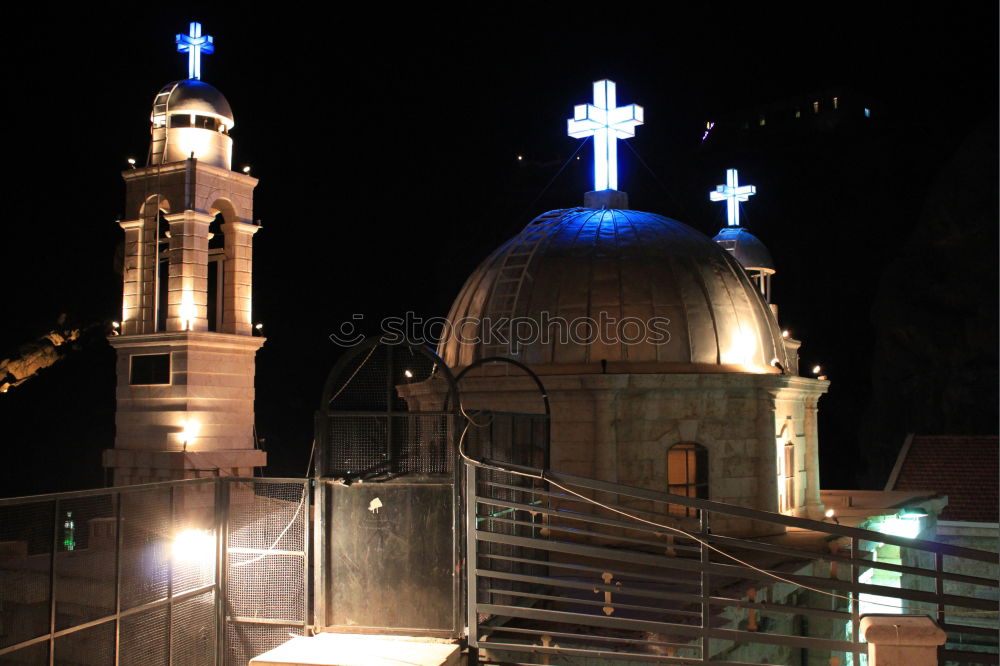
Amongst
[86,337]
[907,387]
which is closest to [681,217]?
[907,387]

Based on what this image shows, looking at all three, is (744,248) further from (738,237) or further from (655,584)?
(655,584)

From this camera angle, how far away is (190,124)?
83.5 feet

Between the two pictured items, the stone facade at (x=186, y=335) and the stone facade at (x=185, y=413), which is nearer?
the stone facade at (x=185, y=413)

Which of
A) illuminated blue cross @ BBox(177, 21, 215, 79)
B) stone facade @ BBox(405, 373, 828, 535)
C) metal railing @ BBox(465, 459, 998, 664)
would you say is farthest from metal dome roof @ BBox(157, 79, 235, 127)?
metal railing @ BBox(465, 459, 998, 664)

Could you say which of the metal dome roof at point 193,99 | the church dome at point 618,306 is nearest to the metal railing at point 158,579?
the church dome at point 618,306

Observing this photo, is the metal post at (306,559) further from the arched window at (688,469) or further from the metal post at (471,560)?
the arched window at (688,469)

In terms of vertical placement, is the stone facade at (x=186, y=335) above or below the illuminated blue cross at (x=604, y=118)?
below

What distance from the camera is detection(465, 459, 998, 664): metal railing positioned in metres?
9.05

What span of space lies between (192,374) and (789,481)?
16.3 metres

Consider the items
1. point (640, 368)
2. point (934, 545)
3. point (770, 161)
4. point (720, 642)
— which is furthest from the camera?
point (770, 161)

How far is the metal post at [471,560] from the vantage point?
1030 centimetres

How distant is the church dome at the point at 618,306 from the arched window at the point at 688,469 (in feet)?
6.51

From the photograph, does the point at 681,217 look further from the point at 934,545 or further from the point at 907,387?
the point at 934,545

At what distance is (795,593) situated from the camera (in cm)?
1961
